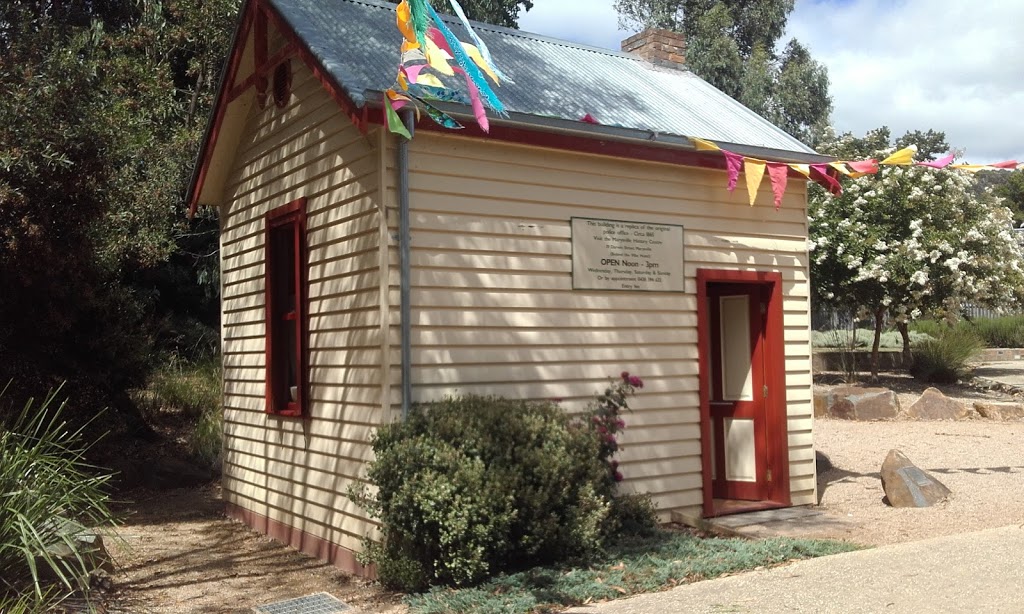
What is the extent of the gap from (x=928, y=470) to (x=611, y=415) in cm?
531

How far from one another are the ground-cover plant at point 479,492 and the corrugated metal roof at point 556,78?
2377 mm

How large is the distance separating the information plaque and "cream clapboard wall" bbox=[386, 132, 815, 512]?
88mm

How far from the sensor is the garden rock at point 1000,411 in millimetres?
15102

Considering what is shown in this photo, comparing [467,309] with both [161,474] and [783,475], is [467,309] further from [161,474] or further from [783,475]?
[161,474]

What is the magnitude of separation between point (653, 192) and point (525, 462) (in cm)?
306

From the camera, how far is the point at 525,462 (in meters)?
6.30

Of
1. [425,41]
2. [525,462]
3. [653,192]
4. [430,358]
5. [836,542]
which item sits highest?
[425,41]

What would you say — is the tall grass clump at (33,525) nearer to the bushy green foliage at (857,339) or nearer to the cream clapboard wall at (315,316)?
the cream clapboard wall at (315,316)

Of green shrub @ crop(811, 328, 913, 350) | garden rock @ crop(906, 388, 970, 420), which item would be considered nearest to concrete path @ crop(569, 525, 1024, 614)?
garden rock @ crop(906, 388, 970, 420)

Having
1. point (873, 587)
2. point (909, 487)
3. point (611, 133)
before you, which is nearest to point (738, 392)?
point (909, 487)

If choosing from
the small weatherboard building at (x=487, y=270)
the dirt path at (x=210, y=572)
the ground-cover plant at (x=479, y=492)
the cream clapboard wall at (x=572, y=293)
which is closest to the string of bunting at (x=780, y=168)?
the small weatherboard building at (x=487, y=270)

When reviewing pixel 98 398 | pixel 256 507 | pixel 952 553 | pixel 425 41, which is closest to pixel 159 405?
pixel 98 398

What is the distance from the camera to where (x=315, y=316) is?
7910mm

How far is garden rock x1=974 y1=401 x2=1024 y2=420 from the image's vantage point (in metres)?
15.1
